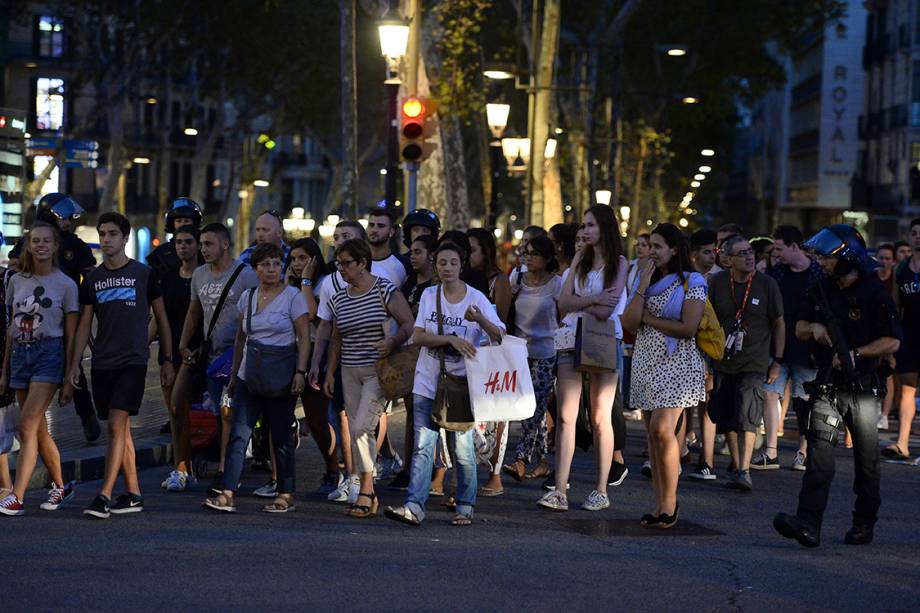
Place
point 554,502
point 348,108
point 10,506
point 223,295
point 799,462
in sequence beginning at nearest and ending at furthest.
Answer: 1. point 10,506
2. point 554,502
3. point 223,295
4. point 799,462
5. point 348,108

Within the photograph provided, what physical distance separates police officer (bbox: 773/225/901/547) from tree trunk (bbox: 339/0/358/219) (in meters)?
18.3

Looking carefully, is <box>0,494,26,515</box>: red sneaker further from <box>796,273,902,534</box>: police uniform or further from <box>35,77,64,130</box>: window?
<box>35,77,64,130</box>: window

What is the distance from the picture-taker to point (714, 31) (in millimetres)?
52156

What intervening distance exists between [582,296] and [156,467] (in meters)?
3.76

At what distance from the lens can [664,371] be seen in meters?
10.7

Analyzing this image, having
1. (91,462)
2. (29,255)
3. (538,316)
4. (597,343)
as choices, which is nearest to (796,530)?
(597,343)

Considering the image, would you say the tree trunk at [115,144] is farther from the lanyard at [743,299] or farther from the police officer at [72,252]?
the lanyard at [743,299]

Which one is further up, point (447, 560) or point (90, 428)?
point (90, 428)

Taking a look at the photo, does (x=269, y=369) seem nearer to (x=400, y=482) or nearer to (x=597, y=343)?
(x=400, y=482)

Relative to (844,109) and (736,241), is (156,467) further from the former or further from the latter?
(844,109)

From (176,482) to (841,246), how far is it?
14.5 feet

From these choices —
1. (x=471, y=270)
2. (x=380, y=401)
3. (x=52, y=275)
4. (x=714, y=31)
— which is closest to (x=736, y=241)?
(x=471, y=270)

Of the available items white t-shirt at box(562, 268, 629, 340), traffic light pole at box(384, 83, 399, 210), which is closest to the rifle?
white t-shirt at box(562, 268, 629, 340)

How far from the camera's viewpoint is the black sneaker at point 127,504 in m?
10.7
